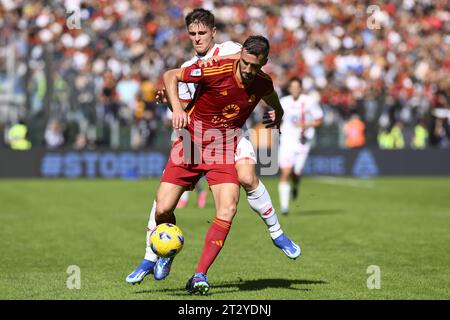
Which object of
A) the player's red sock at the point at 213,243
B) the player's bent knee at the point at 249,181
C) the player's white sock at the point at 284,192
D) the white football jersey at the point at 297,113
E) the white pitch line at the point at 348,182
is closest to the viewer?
the player's red sock at the point at 213,243

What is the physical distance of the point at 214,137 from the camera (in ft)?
27.8

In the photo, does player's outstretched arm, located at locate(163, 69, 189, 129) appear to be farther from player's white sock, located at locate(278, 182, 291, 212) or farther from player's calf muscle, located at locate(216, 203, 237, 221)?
player's white sock, located at locate(278, 182, 291, 212)

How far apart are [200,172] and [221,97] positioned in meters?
0.72

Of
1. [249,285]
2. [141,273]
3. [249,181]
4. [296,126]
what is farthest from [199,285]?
[296,126]

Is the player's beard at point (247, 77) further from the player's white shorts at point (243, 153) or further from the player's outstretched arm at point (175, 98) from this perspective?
the player's white shorts at point (243, 153)

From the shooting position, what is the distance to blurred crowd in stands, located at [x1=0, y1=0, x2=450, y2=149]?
27.7 meters

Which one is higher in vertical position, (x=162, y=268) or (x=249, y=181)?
(x=249, y=181)

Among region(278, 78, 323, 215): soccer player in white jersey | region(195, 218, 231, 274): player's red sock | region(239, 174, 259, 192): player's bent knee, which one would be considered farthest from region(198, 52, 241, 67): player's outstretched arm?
region(278, 78, 323, 215): soccer player in white jersey

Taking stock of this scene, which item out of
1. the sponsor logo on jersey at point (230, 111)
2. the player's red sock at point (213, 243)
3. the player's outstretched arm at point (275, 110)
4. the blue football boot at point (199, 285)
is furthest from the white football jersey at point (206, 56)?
the blue football boot at point (199, 285)

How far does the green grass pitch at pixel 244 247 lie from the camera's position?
8.60 meters

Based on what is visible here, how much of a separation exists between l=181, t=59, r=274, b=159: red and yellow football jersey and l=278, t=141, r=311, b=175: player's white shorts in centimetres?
892

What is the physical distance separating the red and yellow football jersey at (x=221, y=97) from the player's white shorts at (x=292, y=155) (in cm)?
892

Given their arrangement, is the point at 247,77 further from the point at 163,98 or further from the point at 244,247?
the point at 244,247

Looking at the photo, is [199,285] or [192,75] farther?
[192,75]
